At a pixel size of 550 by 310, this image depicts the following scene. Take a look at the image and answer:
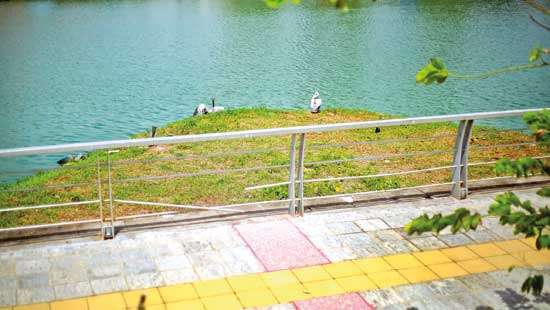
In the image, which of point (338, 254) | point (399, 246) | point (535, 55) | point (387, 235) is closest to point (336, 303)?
point (338, 254)

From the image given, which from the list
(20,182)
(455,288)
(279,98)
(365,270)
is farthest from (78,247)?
(279,98)

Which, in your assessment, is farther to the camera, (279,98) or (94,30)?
(94,30)

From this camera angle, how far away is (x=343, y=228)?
237 inches

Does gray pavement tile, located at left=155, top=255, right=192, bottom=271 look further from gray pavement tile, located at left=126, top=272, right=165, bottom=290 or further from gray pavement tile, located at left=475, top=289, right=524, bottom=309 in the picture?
gray pavement tile, located at left=475, top=289, right=524, bottom=309

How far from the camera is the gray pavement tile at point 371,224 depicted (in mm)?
6031

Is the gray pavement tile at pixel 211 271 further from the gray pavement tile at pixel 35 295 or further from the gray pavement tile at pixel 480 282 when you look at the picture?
the gray pavement tile at pixel 480 282

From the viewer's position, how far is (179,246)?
18.3ft

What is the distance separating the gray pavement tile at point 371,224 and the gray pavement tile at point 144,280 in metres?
1.99

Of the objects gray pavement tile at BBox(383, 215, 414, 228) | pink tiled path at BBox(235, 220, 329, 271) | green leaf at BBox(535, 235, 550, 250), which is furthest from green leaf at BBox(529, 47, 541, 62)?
gray pavement tile at BBox(383, 215, 414, 228)

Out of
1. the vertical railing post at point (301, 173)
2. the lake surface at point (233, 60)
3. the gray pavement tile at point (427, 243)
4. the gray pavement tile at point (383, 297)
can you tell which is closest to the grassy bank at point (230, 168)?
the vertical railing post at point (301, 173)

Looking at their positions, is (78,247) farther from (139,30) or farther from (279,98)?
(139,30)

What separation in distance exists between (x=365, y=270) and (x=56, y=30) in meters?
23.0

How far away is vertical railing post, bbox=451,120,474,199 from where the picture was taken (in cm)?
638

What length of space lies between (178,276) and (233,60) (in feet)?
54.1
